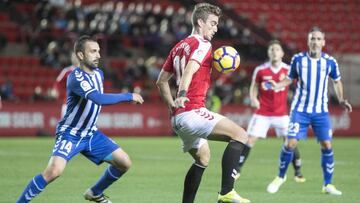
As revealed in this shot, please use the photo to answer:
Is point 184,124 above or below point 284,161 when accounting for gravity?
above

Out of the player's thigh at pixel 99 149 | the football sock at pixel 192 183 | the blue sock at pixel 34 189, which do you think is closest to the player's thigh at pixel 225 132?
the football sock at pixel 192 183

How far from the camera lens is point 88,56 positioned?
348 inches

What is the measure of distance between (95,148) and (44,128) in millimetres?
16112

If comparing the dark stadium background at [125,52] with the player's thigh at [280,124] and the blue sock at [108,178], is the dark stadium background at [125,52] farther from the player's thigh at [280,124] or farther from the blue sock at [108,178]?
the blue sock at [108,178]

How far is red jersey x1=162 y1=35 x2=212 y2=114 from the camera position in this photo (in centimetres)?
826

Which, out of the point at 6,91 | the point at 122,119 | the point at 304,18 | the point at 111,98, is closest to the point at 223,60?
the point at 111,98

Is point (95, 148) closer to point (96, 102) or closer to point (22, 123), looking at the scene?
point (96, 102)

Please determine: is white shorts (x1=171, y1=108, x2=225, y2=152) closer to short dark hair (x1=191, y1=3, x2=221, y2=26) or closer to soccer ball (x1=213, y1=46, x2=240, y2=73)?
soccer ball (x1=213, y1=46, x2=240, y2=73)

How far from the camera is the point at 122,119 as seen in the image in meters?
25.5

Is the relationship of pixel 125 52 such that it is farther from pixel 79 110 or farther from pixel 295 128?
pixel 79 110

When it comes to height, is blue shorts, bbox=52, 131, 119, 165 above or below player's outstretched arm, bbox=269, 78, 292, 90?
below

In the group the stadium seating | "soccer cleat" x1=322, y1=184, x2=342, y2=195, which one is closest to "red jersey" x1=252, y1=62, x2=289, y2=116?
"soccer cleat" x1=322, y1=184, x2=342, y2=195

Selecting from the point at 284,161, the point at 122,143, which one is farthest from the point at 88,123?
the point at 122,143

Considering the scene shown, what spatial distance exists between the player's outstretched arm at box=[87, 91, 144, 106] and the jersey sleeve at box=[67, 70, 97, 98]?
0.07m
